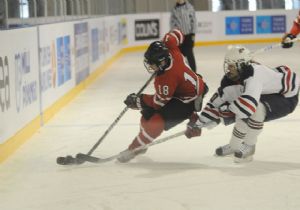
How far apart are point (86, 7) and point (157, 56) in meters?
6.06

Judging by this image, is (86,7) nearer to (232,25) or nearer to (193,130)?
(193,130)

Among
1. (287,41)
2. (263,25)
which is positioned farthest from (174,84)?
(263,25)

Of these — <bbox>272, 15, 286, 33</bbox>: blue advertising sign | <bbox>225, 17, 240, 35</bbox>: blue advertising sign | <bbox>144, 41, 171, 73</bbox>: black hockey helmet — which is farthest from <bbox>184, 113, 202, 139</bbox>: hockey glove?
<bbox>272, 15, 286, 33</bbox>: blue advertising sign

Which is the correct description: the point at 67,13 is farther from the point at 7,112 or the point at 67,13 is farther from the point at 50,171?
the point at 50,171

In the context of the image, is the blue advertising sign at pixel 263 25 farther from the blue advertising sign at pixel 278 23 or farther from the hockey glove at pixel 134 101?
the hockey glove at pixel 134 101

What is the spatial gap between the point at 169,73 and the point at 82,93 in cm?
394

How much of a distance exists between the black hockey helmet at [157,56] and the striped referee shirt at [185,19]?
189 inches

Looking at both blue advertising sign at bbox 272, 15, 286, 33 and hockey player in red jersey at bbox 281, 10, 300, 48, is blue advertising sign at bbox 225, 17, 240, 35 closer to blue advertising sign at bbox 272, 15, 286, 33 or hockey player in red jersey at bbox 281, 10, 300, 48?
blue advertising sign at bbox 272, 15, 286, 33

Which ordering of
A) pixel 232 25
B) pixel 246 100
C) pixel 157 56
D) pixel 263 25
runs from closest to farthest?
pixel 246 100 → pixel 157 56 → pixel 232 25 → pixel 263 25

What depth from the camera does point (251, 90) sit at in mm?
3809

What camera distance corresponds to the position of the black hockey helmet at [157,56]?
3.99 metres

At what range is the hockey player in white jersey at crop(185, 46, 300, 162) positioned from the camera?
12.6 ft

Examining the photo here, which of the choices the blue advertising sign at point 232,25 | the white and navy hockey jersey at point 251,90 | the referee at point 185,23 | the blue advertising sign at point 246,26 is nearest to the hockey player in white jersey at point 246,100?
the white and navy hockey jersey at point 251,90

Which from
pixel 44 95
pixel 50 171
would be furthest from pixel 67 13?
pixel 50 171
